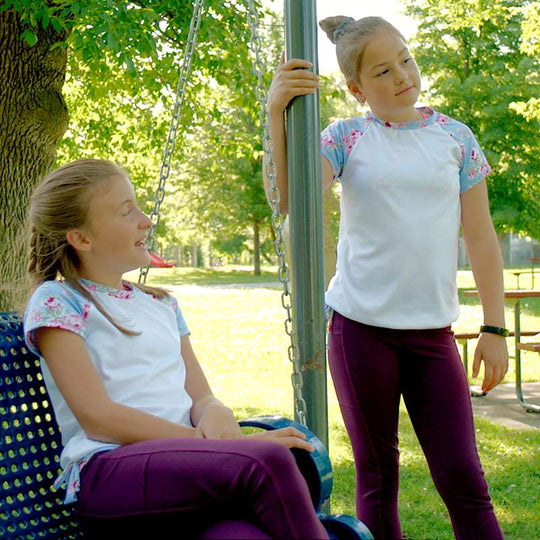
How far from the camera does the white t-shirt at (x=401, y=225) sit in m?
2.32

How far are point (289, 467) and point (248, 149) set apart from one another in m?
8.03

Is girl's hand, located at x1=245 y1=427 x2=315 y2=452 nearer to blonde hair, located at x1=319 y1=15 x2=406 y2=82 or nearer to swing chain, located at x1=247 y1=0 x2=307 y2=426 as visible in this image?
swing chain, located at x1=247 y1=0 x2=307 y2=426

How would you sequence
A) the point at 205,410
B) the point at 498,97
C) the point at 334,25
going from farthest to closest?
the point at 498,97, the point at 334,25, the point at 205,410

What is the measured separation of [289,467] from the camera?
1.74 metres

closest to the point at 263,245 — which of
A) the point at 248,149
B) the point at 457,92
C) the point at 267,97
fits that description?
the point at 457,92

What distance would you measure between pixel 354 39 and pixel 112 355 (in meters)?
1.12

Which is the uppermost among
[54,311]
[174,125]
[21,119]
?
[21,119]

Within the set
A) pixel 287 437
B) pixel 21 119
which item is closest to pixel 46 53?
pixel 21 119

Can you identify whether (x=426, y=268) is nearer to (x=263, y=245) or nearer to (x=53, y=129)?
(x=53, y=129)

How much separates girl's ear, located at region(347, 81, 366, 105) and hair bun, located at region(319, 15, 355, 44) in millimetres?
144

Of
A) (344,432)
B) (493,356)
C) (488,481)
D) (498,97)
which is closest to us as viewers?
(493,356)

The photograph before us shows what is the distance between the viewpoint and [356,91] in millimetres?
2502

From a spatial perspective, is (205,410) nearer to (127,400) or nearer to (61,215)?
(127,400)

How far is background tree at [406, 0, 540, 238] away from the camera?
20969 mm
